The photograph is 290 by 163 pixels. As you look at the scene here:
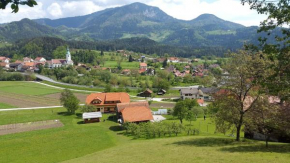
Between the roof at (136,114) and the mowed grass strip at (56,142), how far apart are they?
386 cm

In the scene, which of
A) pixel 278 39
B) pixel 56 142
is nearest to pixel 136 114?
pixel 56 142

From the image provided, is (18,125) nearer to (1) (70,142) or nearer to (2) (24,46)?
(1) (70,142)

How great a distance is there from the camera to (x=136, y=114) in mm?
39281

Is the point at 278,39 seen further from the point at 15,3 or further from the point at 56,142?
the point at 56,142

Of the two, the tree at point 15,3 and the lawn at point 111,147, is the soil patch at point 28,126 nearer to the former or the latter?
the lawn at point 111,147

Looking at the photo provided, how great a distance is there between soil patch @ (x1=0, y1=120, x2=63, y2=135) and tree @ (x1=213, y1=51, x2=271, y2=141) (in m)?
29.0

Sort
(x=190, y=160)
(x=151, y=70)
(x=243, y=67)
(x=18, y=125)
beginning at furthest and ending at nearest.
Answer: (x=151, y=70) → (x=18, y=125) → (x=243, y=67) → (x=190, y=160)

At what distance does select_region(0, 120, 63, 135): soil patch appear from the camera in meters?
36.3

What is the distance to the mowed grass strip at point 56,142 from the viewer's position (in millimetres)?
24203

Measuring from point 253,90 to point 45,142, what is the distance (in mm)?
25830

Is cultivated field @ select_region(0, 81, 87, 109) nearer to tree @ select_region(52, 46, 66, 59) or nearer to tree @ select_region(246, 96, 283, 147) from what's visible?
tree @ select_region(246, 96, 283, 147)

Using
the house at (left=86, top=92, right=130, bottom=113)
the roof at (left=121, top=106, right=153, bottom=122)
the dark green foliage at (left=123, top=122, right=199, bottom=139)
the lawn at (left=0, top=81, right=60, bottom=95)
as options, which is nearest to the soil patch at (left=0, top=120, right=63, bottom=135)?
the house at (left=86, top=92, right=130, bottom=113)

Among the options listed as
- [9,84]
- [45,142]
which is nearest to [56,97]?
[9,84]

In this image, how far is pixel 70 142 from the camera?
29.0m
